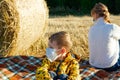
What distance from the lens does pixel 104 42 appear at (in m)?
5.76

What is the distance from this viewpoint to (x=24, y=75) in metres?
5.59

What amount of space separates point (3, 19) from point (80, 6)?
1042 cm

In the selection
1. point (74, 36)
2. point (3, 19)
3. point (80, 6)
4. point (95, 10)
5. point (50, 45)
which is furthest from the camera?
point (80, 6)

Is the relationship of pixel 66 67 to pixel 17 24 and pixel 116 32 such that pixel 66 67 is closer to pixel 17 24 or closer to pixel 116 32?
pixel 116 32

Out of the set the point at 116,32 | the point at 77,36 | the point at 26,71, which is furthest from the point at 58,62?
the point at 77,36

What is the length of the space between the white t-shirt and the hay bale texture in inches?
53.5

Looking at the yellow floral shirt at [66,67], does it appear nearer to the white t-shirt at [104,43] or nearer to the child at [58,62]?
the child at [58,62]

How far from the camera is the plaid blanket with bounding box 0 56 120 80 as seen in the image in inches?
217

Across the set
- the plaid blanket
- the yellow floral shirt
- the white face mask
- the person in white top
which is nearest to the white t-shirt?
the person in white top

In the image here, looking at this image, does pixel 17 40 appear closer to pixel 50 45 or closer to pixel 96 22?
pixel 96 22

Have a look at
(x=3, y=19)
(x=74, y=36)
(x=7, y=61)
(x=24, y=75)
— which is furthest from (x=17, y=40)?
(x=74, y=36)

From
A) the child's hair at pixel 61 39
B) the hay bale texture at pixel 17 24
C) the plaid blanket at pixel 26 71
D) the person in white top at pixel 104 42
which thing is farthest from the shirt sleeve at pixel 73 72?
the hay bale texture at pixel 17 24

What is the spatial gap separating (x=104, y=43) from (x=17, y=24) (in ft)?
5.07

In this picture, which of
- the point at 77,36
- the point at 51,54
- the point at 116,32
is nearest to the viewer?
the point at 51,54
